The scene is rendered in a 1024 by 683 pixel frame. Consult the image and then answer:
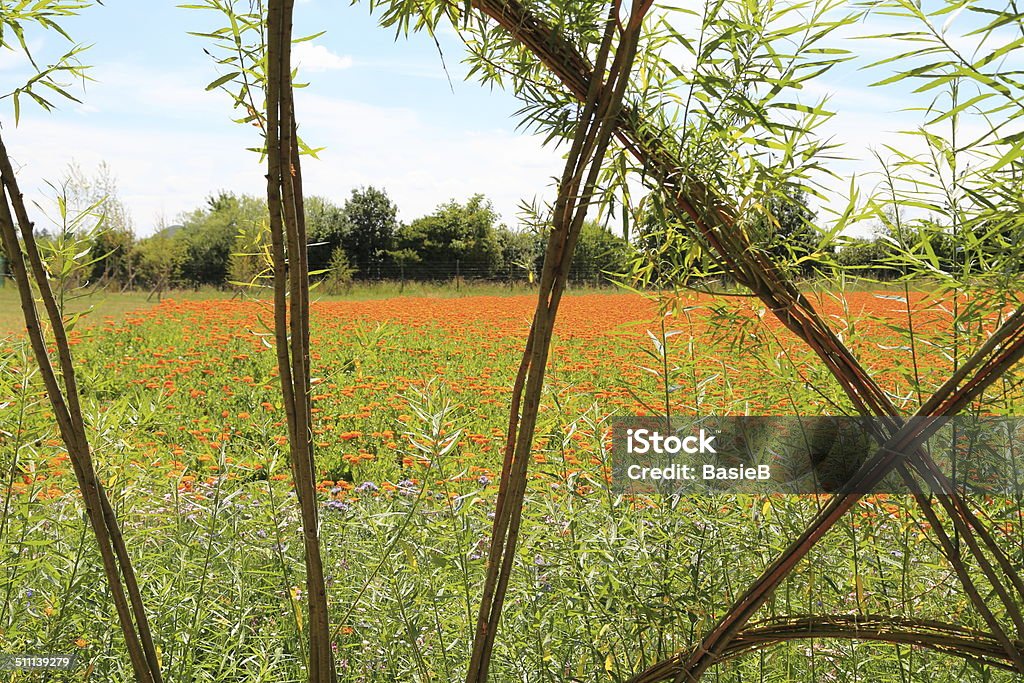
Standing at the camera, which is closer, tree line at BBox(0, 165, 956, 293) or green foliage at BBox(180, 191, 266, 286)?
tree line at BBox(0, 165, 956, 293)

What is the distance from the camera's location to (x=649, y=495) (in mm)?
1686

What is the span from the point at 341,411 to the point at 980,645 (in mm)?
3713

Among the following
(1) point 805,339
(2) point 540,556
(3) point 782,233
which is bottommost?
(2) point 540,556

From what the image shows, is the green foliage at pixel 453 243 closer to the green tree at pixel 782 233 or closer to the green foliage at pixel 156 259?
the green foliage at pixel 156 259

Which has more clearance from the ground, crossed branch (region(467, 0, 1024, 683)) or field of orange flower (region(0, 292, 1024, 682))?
crossed branch (region(467, 0, 1024, 683))

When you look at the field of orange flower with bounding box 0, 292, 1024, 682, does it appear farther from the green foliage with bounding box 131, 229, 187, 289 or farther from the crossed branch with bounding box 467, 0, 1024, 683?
the green foliage with bounding box 131, 229, 187, 289

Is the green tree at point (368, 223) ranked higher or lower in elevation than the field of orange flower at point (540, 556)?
higher

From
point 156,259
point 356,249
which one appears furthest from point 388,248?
point 156,259

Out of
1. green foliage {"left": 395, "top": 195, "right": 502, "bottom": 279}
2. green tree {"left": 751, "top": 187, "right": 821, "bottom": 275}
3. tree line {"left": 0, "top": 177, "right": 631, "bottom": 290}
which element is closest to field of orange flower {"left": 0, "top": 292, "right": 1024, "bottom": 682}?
green tree {"left": 751, "top": 187, "right": 821, "bottom": 275}

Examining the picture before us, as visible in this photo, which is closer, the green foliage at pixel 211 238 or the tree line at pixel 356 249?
the tree line at pixel 356 249

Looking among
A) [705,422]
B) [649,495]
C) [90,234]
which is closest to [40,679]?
[90,234]

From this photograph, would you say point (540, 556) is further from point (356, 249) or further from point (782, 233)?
point (356, 249)

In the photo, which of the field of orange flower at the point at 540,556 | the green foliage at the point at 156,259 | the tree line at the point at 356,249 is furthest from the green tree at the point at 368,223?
the field of orange flower at the point at 540,556

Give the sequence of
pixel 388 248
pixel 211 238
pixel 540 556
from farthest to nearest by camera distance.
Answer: pixel 211 238 → pixel 388 248 → pixel 540 556
